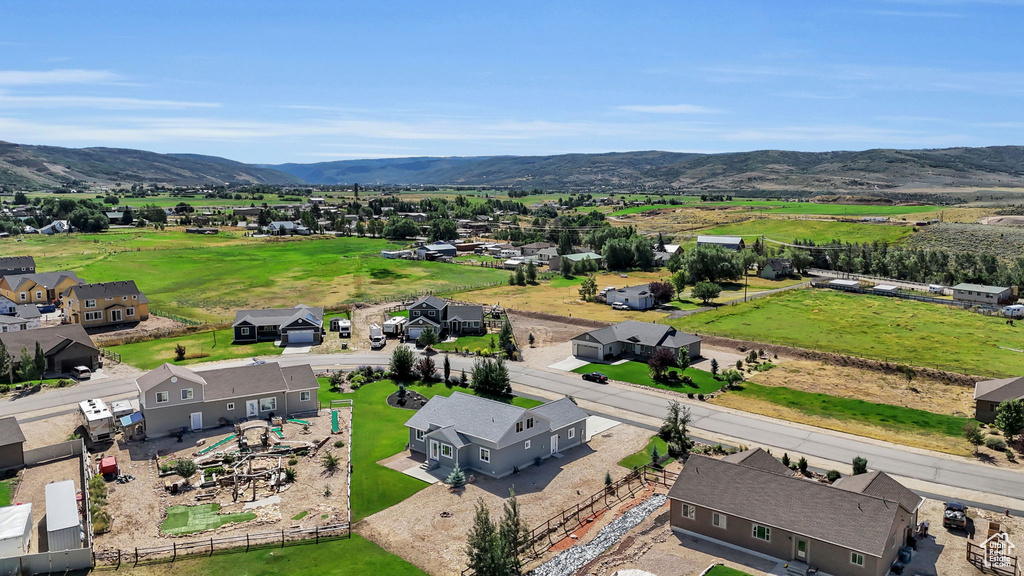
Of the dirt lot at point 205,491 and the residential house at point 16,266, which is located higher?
the residential house at point 16,266

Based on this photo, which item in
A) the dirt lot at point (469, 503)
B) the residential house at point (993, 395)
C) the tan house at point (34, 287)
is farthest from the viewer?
the tan house at point (34, 287)

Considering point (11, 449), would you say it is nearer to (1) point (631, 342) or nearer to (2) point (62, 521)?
(2) point (62, 521)

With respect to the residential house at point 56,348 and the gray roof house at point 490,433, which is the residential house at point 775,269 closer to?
the gray roof house at point 490,433

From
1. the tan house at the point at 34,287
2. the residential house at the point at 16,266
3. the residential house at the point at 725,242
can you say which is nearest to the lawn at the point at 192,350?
the tan house at the point at 34,287

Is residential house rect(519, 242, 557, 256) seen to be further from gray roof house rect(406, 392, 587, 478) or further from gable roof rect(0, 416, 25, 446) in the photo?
gable roof rect(0, 416, 25, 446)

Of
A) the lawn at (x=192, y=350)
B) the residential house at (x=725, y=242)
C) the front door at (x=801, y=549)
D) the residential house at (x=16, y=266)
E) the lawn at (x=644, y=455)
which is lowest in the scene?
the lawn at (x=192, y=350)

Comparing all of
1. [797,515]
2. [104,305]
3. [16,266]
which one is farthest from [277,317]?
[797,515]

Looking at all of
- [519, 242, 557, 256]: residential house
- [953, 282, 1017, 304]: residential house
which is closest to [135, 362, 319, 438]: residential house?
[953, 282, 1017, 304]: residential house
